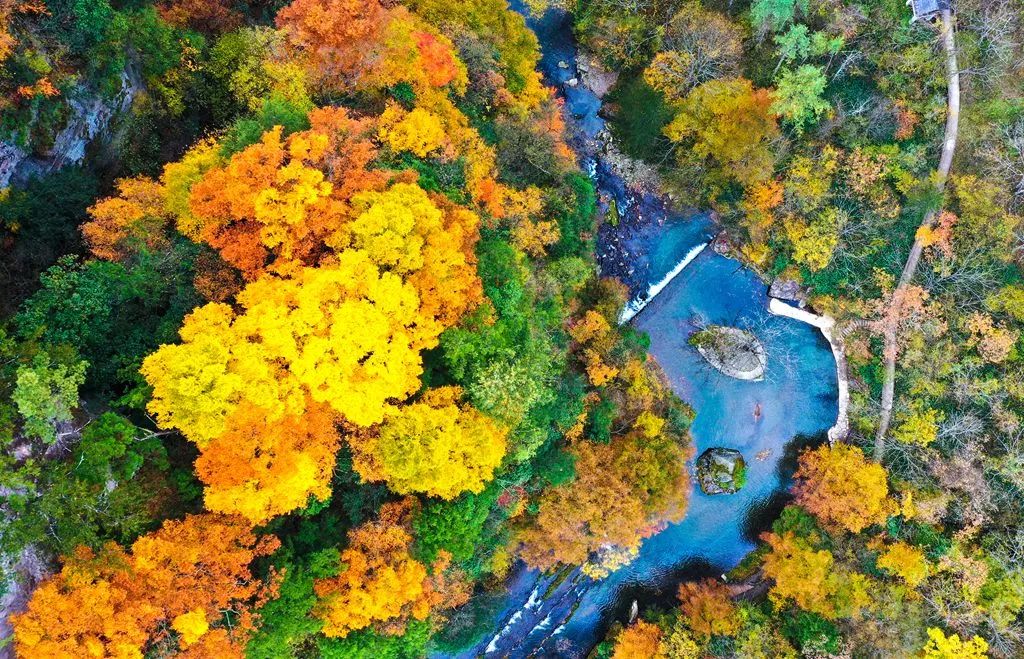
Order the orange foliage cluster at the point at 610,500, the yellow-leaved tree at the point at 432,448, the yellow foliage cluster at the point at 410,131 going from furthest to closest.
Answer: the orange foliage cluster at the point at 610,500, the yellow foliage cluster at the point at 410,131, the yellow-leaved tree at the point at 432,448

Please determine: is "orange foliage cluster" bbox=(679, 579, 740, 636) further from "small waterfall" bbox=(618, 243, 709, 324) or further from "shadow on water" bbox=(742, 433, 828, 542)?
"small waterfall" bbox=(618, 243, 709, 324)

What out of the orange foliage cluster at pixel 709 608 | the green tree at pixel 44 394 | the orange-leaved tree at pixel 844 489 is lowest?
the orange foliage cluster at pixel 709 608

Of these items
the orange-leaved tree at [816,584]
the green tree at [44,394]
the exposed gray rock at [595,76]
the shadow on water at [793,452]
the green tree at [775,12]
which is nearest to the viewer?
the green tree at [44,394]

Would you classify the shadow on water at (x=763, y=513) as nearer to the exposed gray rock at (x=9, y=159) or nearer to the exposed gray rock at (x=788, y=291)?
the exposed gray rock at (x=788, y=291)

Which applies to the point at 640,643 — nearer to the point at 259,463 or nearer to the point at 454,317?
the point at 454,317

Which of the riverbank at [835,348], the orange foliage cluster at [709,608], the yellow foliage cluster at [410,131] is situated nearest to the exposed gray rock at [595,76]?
the yellow foliage cluster at [410,131]

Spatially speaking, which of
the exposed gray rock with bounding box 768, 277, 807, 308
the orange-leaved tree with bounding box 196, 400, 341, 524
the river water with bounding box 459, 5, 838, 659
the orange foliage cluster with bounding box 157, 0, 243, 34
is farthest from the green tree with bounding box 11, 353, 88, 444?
the exposed gray rock with bounding box 768, 277, 807, 308

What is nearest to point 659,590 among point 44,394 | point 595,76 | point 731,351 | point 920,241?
point 731,351
